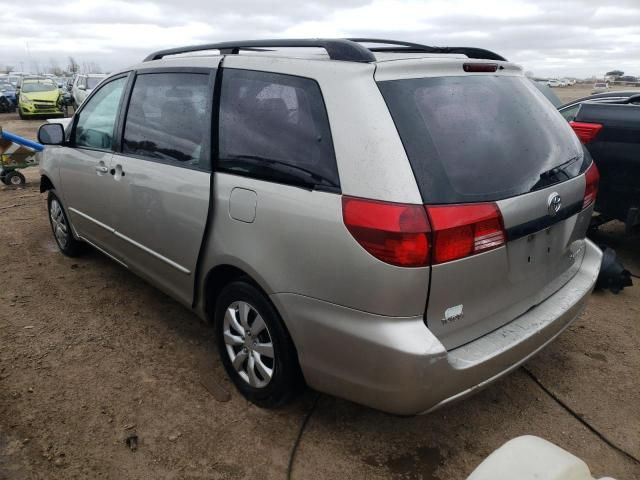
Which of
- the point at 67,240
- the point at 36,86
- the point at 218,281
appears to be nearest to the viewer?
the point at 218,281

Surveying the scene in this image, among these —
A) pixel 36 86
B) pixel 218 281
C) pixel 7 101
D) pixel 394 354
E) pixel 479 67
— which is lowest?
pixel 7 101

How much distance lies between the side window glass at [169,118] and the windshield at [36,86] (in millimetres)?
21686

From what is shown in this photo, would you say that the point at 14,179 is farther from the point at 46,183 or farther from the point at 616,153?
the point at 616,153

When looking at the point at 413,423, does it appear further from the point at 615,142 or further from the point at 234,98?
the point at 615,142

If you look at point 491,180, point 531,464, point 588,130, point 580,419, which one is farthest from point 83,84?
point 531,464

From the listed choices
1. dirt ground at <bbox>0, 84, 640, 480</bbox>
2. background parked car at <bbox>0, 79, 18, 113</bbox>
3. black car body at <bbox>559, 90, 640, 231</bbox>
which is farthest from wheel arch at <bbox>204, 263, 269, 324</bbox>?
background parked car at <bbox>0, 79, 18, 113</bbox>

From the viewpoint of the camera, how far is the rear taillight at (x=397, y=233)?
6.20 feet

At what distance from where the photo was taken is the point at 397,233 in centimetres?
189

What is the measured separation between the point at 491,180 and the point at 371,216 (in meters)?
0.56

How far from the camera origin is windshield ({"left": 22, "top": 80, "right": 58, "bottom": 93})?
21680 millimetres

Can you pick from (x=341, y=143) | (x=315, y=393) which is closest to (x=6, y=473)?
(x=315, y=393)

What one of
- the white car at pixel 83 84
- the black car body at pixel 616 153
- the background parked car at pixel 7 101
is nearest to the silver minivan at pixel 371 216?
the black car body at pixel 616 153

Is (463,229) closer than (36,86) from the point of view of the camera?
Yes

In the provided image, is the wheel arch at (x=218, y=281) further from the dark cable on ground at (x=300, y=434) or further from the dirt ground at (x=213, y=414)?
the dark cable on ground at (x=300, y=434)
